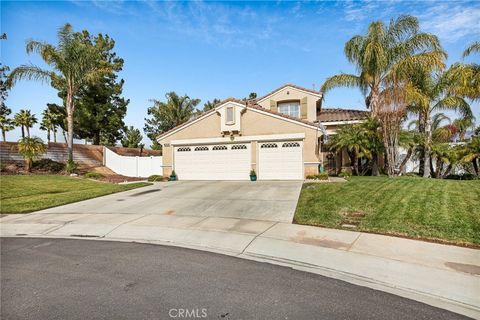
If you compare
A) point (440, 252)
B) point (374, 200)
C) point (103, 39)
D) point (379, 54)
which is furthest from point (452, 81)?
point (103, 39)

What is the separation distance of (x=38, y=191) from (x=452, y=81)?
2249cm

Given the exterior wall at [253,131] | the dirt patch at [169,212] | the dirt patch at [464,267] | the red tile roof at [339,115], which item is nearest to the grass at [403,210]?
the dirt patch at [464,267]

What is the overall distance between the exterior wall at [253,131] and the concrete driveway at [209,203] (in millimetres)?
2750

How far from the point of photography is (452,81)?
47.4 feet

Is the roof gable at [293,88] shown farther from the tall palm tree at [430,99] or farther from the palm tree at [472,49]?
the palm tree at [472,49]

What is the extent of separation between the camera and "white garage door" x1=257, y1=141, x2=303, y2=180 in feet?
50.1

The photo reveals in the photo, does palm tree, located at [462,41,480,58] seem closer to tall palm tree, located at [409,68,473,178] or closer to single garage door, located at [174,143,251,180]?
tall palm tree, located at [409,68,473,178]

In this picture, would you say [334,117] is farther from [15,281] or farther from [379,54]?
[15,281]

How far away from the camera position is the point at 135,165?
21.3m

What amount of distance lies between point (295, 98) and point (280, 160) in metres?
6.78

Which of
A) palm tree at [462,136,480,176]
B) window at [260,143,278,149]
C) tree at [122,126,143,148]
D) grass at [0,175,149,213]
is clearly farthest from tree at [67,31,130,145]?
palm tree at [462,136,480,176]

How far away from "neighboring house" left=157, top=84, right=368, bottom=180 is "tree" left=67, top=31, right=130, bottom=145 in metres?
15.0

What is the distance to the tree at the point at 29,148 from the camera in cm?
1812

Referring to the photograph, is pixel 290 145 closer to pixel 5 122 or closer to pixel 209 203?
pixel 209 203
